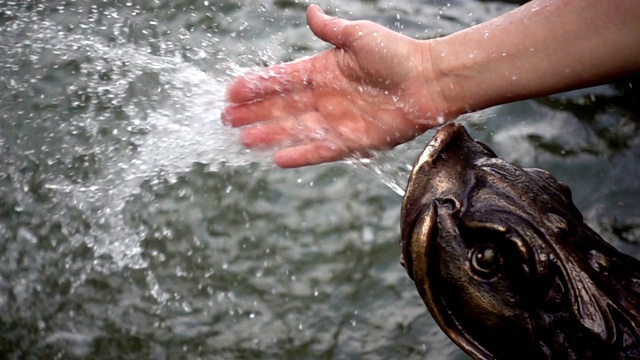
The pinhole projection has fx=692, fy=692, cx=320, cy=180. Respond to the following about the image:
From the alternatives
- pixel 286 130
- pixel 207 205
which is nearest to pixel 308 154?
pixel 286 130

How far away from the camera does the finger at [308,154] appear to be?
1.82 metres

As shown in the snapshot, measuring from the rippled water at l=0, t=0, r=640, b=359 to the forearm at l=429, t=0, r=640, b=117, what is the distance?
0.36 meters

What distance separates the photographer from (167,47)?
2516mm

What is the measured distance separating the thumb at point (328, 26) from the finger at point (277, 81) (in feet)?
0.29

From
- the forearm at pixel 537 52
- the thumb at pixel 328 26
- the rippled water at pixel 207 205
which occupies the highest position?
the forearm at pixel 537 52

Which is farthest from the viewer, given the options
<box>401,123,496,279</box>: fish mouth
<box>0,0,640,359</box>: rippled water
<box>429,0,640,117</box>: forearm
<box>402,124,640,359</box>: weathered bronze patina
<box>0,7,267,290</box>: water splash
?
<box>0,7,267,290</box>: water splash

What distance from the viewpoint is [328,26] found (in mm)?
1827

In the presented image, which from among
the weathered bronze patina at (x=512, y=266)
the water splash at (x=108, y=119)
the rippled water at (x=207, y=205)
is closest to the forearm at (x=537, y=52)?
the rippled water at (x=207, y=205)

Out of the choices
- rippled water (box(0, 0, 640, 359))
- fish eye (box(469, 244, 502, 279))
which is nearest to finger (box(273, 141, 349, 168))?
rippled water (box(0, 0, 640, 359))

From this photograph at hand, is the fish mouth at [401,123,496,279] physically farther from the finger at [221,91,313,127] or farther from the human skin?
the finger at [221,91,313,127]

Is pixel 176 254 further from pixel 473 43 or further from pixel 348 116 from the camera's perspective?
pixel 473 43

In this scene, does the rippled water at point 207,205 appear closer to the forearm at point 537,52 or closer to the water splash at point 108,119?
the water splash at point 108,119

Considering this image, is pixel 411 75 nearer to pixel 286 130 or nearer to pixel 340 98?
pixel 340 98

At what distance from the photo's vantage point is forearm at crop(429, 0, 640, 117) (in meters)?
1.43
